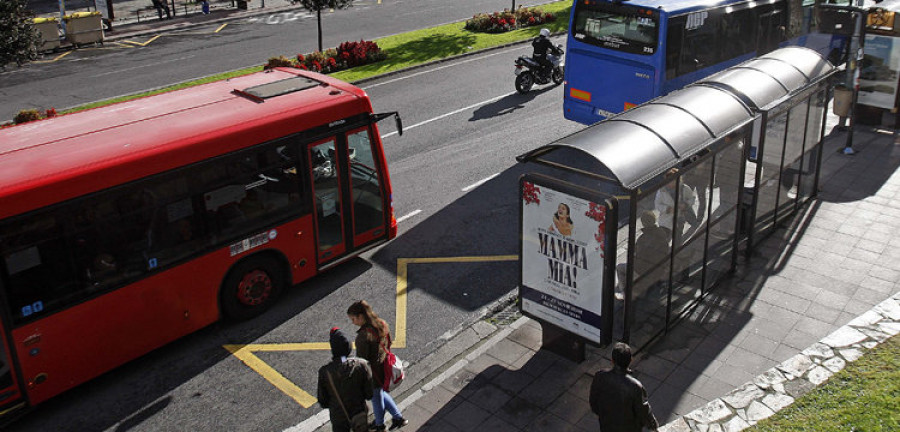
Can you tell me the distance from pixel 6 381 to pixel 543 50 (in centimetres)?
1710

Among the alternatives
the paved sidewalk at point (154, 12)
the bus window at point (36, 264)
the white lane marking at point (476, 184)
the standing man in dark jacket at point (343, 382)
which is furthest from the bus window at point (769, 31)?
the paved sidewalk at point (154, 12)

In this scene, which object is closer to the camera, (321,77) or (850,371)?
(850,371)

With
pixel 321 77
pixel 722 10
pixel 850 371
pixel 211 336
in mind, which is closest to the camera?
pixel 850 371

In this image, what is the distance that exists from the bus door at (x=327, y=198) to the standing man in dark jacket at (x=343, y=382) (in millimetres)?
4418

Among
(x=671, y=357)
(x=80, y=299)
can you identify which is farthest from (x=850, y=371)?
(x=80, y=299)

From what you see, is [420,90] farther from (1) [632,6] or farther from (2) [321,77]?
(2) [321,77]

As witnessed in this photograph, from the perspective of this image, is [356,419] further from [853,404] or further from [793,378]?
[853,404]

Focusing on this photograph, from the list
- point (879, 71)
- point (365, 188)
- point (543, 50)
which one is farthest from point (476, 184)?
point (879, 71)

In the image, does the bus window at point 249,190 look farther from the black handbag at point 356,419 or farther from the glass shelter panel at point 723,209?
the glass shelter panel at point 723,209

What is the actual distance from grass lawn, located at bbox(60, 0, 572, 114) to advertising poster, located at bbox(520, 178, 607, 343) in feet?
51.3

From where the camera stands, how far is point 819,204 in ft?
46.8

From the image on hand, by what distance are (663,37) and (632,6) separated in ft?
2.97

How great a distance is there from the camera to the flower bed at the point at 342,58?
25031mm

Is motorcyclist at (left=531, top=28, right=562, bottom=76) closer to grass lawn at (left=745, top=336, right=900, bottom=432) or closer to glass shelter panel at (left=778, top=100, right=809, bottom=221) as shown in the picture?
glass shelter panel at (left=778, top=100, right=809, bottom=221)
